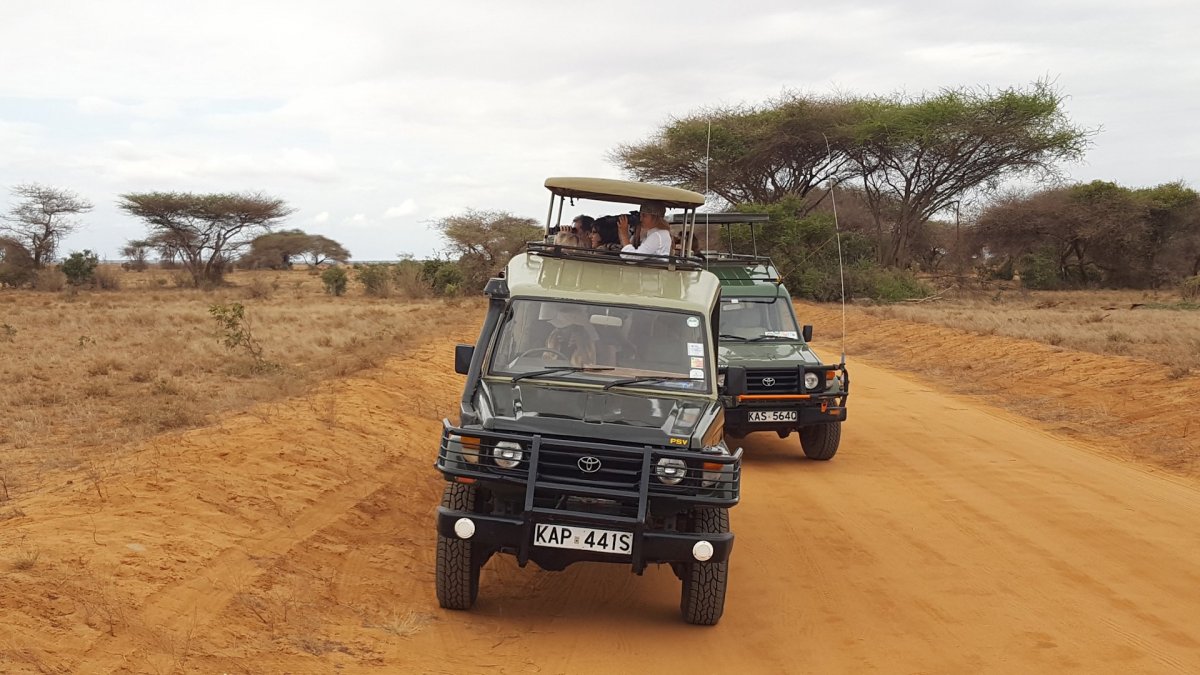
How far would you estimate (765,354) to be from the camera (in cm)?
1136

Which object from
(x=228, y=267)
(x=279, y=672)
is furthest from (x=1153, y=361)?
(x=228, y=267)

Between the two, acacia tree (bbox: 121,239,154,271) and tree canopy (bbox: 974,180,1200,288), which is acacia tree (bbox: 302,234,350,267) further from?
tree canopy (bbox: 974,180,1200,288)

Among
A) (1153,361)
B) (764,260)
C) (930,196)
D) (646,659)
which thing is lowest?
(646,659)

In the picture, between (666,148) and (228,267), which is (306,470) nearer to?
(666,148)

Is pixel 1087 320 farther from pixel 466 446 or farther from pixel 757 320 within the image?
pixel 466 446

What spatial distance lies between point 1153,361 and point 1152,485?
741cm

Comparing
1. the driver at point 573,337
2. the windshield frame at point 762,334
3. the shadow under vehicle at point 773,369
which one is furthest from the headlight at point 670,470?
the windshield frame at point 762,334

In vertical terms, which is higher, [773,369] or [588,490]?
[773,369]

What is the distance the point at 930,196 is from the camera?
138 ft

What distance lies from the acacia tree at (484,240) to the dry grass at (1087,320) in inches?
744

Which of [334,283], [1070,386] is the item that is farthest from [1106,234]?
[334,283]

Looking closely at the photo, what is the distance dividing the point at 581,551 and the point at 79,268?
152 feet

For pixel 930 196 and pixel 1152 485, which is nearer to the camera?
pixel 1152 485

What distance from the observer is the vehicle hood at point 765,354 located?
10987mm
